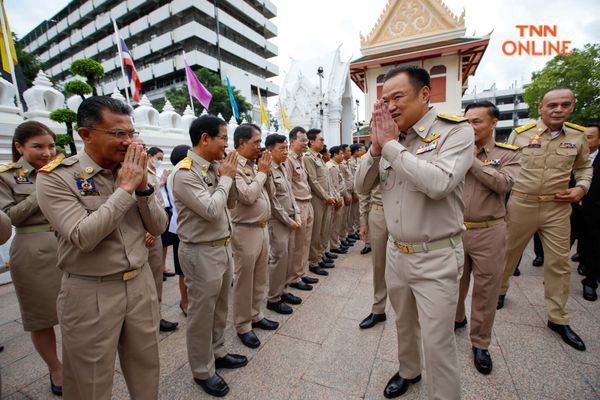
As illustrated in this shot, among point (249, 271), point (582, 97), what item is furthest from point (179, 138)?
point (582, 97)

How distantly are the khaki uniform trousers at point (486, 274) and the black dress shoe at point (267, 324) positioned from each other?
179 cm

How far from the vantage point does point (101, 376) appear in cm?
143

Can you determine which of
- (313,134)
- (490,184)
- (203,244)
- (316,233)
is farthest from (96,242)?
(313,134)

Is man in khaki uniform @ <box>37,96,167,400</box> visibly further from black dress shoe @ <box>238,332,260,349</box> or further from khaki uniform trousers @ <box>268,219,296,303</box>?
khaki uniform trousers @ <box>268,219,296,303</box>

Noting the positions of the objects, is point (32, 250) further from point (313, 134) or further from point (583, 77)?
point (583, 77)

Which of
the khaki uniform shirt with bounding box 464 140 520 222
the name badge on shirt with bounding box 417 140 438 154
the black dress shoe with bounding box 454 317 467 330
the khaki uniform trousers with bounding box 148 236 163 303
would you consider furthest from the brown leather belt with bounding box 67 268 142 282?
the black dress shoe with bounding box 454 317 467 330

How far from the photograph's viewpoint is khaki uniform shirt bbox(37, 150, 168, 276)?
51.1 inches

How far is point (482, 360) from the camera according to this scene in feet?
7.29

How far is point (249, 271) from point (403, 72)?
206 centimetres

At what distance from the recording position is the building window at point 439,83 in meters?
17.5

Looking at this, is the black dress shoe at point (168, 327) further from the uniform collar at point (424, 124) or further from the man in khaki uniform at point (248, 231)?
the uniform collar at point (424, 124)

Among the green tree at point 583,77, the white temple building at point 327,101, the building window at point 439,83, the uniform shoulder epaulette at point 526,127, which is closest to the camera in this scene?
the uniform shoulder epaulette at point 526,127

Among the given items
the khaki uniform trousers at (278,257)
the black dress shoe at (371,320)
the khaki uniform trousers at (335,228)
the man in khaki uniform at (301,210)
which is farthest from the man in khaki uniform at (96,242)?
the khaki uniform trousers at (335,228)

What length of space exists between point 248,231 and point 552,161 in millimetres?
3075
